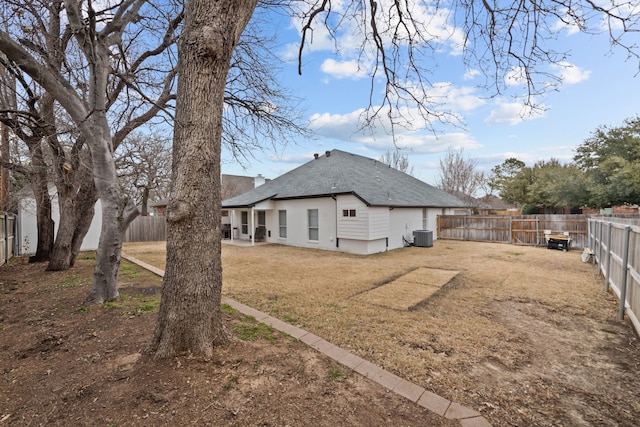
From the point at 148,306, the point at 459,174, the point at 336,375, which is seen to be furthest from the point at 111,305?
the point at 459,174

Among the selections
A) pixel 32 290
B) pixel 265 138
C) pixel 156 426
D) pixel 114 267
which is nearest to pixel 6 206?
pixel 32 290

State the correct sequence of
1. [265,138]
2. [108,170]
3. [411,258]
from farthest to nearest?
[411,258] → [265,138] → [108,170]

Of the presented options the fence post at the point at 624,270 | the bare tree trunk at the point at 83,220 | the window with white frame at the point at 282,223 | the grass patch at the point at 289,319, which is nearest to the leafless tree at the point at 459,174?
the window with white frame at the point at 282,223

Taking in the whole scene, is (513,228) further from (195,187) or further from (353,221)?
(195,187)

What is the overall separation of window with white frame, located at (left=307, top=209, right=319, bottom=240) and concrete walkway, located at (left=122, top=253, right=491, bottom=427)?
9.84 m

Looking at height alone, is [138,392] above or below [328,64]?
below

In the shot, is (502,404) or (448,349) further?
(448,349)

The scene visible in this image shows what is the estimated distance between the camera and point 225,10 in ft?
9.12

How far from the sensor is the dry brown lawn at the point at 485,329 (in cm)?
257

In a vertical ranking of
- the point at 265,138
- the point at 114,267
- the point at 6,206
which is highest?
the point at 265,138

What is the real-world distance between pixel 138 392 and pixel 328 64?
20.6 ft

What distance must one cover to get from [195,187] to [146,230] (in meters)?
18.4

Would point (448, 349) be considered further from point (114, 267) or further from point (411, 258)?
point (411, 258)

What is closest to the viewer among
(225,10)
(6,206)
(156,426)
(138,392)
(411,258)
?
(156,426)
